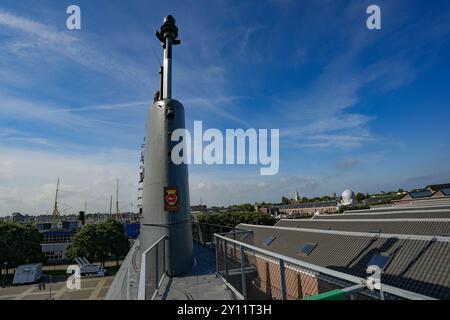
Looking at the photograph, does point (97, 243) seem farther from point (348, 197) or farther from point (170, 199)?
point (348, 197)

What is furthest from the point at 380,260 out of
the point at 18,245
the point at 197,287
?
the point at 18,245

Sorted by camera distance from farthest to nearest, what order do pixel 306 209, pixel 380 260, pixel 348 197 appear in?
pixel 306 209 < pixel 348 197 < pixel 380 260

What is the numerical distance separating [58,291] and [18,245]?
603 inches

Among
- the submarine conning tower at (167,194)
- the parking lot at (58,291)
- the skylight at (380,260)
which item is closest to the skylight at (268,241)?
the skylight at (380,260)

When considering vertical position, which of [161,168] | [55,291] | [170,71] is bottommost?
[55,291]

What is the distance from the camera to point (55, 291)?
1299 inches

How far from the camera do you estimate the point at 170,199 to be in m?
8.56

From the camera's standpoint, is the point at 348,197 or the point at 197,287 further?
the point at 348,197

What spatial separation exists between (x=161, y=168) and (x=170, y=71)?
4.62m

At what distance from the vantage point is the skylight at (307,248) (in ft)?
62.1

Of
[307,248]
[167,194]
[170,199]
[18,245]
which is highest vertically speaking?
[167,194]

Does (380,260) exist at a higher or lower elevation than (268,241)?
higher
